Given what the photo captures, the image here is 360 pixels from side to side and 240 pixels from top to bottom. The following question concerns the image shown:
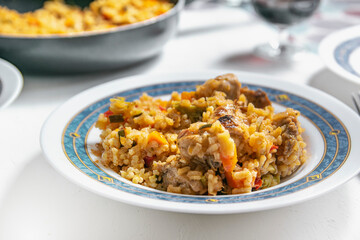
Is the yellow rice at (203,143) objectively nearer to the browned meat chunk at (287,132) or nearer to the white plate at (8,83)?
the browned meat chunk at (287,132)

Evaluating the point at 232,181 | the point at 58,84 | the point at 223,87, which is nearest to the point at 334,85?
the point at 223,87

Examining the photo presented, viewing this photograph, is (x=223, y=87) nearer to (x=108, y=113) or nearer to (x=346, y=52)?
(x=108, y=113)

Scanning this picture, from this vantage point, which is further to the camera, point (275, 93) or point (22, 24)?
point (22, 24)

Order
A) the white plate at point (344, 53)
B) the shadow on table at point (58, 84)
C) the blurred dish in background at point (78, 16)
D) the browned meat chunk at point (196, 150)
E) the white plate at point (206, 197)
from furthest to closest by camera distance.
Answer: the blurred dish in background at point (78, 16), the shadow on table at point (58, 84), the white plate at point (344, 53), the browned meat chunk at point (196, 150), the white plate at point (206, 197)

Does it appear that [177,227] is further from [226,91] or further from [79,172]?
[226,91]

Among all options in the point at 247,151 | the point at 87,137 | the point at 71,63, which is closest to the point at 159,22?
the point at 71,63

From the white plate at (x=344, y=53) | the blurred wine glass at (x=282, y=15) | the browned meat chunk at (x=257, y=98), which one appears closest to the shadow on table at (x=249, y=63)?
the blurred wine glass at (x=282, y=15)
